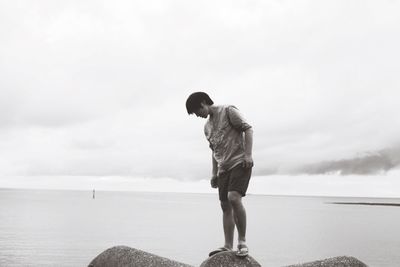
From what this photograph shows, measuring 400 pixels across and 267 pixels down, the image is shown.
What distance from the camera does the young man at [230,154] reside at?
7.08 metres

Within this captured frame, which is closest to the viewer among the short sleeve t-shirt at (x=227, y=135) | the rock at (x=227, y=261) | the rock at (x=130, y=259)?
the rock at (x=227, y=261)

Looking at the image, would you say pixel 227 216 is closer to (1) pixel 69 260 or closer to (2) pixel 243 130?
(2) pixel 243 130

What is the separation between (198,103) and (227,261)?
2.36 meters

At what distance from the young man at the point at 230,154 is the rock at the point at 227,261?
0.30 feet

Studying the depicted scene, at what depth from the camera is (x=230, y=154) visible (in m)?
7.20

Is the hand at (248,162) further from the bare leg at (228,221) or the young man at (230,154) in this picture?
the bare leg at (228,221)

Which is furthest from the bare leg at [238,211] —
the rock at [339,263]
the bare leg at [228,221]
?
the rock at [339,263]

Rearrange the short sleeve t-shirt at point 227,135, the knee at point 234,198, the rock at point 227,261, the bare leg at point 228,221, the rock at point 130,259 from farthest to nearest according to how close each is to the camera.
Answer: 1. the rock at point 130,259
2. the bare leg at point 228,221
3. the short sleeve t-shirt at point 227,135
4. the knee at point 234,198
5. the rock at point 227,261

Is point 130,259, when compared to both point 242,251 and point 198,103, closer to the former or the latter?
point 242,251

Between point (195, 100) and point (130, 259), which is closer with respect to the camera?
point (195, 100)

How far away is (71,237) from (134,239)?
21.7 feet

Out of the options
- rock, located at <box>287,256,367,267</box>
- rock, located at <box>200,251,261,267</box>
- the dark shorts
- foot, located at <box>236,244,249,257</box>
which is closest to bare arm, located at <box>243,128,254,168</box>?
the dark shorts

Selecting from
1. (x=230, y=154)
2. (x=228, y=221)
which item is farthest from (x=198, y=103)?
(x=228, y=221)

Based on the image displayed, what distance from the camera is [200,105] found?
724 centimetres
